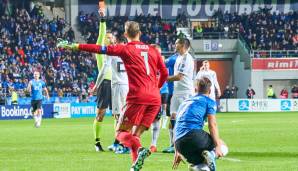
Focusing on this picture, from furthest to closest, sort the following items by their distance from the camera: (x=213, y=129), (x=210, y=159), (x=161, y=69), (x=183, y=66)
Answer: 1. (x=183, y=66)
2. (x=161, y=69)
3. (x=213, y=129)
4. (x=210, y=159)

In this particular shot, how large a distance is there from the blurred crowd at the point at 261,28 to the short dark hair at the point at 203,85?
52.9 meters

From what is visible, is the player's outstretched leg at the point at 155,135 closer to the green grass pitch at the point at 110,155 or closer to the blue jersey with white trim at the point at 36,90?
the green grass pitch at the point at 110,155

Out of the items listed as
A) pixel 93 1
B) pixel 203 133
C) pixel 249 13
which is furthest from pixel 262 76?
pixel 203 133

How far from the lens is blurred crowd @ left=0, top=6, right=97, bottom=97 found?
172ft

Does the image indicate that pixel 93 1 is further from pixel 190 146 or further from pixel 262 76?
pixel 190 146

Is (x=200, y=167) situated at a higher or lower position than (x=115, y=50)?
lower

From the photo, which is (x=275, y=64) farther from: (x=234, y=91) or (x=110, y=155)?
(x=110, y=155)

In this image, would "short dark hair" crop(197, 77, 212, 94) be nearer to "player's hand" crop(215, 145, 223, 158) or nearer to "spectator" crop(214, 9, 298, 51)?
"player's hand" crop(215, 145, 223, 158)

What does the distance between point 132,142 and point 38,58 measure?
143 feet

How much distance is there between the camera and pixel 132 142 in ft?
41.6

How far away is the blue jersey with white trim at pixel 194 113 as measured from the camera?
10.8 meters

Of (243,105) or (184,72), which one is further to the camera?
(243,105)

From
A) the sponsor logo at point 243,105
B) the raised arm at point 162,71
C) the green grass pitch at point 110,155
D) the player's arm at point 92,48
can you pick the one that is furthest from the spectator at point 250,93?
the player's arm at point 92,48

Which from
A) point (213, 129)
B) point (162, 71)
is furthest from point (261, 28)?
point (213, 129)
